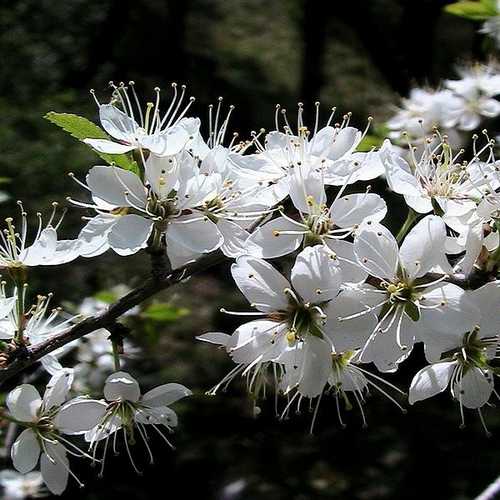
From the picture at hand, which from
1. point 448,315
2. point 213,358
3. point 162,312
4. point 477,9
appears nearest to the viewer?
point 448,315

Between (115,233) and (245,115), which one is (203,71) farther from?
(115,233)

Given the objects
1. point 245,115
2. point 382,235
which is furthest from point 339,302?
point 245,115

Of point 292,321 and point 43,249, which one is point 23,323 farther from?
point 292,321

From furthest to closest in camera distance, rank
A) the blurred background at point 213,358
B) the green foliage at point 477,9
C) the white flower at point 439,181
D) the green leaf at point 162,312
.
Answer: the blurred background at point 213,358 < the green leaf at point 162,312 < the green foliage at point 477,9 < the white flower at point 439,181

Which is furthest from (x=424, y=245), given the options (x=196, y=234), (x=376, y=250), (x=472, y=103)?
(x=472, y=103)

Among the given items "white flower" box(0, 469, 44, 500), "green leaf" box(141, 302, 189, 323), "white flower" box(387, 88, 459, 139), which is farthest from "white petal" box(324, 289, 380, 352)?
"white flower" box(0, 469, 44, 500)

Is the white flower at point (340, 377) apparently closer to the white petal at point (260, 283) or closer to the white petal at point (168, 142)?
the white petal at point (260, 283)

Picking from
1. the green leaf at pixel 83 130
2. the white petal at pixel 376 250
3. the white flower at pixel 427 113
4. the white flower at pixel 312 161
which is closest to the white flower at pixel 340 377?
the white petal at pixel 376 250
